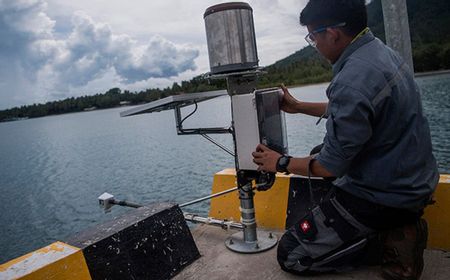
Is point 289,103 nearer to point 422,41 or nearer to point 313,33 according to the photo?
point 313,33

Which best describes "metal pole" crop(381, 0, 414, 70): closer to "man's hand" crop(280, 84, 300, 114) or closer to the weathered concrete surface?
"man's hand" crop(280, 84, 300, 114)

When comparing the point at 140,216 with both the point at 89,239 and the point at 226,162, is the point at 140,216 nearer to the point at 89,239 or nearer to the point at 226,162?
the point at 89,239

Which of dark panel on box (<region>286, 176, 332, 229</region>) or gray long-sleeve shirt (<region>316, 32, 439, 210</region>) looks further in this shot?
dark panel on box (<region>286, 176, 332, 229</region>)

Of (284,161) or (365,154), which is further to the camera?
(284,161)

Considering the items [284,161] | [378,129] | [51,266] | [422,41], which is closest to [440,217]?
[378,129]

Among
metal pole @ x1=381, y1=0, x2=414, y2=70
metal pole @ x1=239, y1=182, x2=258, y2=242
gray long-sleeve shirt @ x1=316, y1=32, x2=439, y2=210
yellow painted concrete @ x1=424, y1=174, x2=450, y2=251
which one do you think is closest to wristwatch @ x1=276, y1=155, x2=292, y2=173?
gray long-sleeve shirt @ x1=316, y1=32, x2=439, y2=210

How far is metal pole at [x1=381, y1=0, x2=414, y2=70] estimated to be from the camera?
9.18ft

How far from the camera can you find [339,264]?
273 cm

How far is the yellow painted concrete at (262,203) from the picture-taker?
12.2ft

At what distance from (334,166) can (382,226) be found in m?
0.61

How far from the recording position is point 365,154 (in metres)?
2.29

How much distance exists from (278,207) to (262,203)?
0.19 m

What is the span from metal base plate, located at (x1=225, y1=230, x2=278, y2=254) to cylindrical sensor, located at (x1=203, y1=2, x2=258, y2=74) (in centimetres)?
151

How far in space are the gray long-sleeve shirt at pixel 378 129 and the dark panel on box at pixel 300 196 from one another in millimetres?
1117
